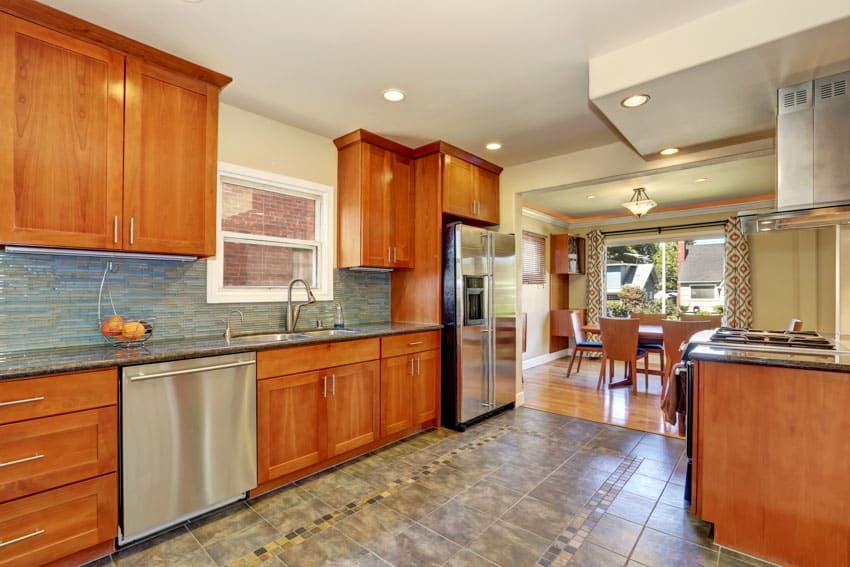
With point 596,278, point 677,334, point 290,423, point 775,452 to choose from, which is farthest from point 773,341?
point 596,278

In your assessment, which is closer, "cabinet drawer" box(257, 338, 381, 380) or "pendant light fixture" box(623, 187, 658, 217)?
"cabinet drawer" box(257, 338, 381, 380)

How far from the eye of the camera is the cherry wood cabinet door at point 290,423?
229 cm

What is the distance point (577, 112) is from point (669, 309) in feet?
16.7

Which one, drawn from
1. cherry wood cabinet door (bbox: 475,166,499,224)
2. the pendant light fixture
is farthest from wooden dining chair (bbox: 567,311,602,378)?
cherry wood cabinet door (bbox: 475,166,499,224)

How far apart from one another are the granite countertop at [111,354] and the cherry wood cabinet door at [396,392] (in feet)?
2.07

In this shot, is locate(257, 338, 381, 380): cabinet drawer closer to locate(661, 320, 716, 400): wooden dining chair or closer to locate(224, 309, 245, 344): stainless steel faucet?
locate(224, 309, 245, 344): stainless steel faucet

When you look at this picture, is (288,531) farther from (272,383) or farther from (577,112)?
(577,112)

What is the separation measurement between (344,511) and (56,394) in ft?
4.68

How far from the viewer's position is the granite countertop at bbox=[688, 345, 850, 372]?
5.42 ft

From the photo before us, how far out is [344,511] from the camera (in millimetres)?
2146

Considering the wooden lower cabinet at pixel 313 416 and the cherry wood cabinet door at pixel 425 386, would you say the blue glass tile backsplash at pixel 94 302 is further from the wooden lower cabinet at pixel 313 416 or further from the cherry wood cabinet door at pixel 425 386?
the cherry wood cabinet door at pixel 425 386

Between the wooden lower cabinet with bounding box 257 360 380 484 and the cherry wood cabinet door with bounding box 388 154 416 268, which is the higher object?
the cherry wood cabinet door with bounding box 388 154 416 268

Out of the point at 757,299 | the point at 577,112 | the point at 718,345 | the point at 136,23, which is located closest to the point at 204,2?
the point at 136,23

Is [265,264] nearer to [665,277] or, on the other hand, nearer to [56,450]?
[56,450]
